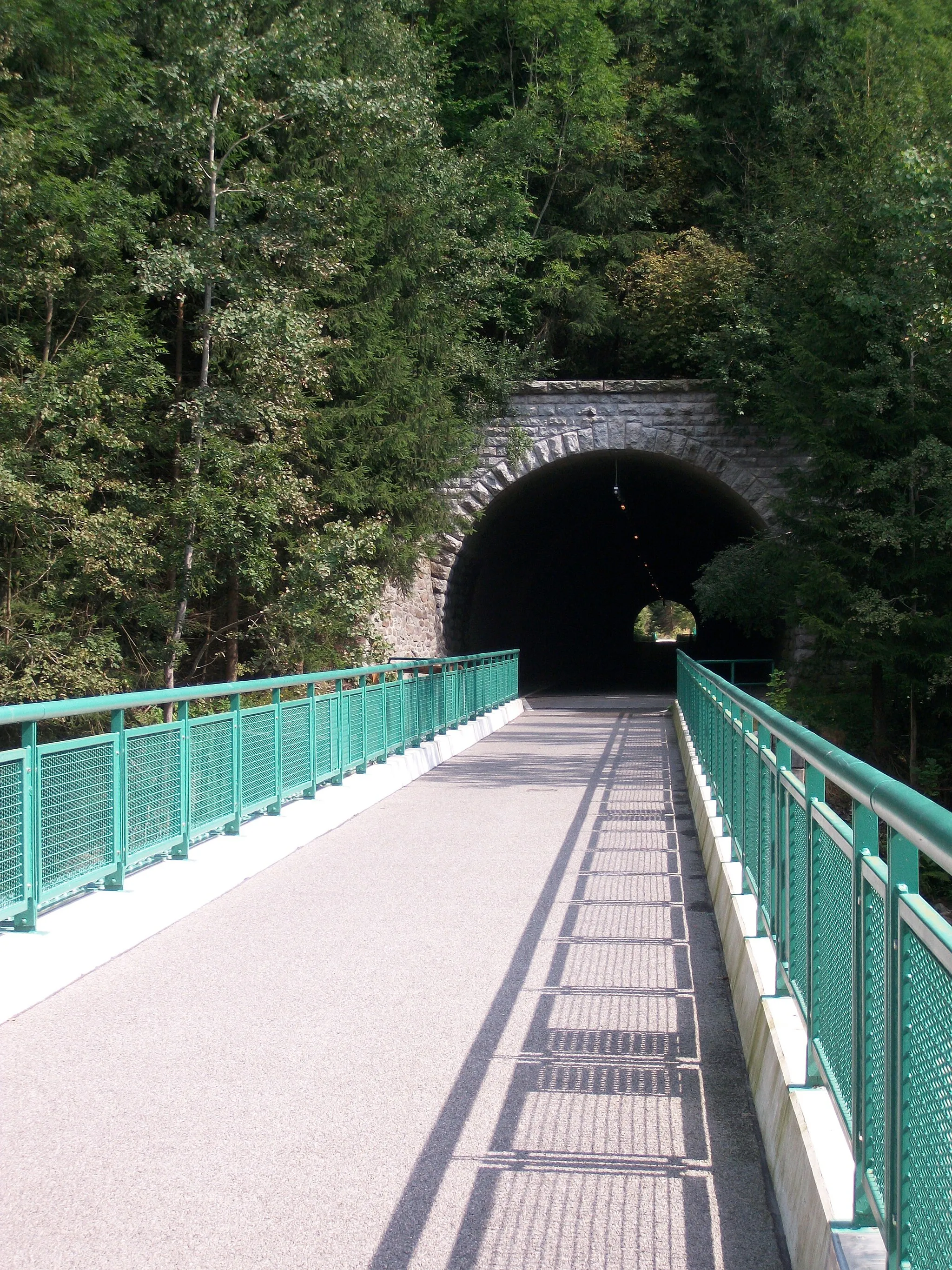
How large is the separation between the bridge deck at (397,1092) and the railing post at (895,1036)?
2.73 feet

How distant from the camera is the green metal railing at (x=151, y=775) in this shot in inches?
208

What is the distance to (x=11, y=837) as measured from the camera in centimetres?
517

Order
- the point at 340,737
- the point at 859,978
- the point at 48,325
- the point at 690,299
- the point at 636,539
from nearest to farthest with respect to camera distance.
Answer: the point at 859,978 → the point at 340,737 → the point at 48,325 → the point at 690,299 → the point at 636,539

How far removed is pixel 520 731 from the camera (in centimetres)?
2025

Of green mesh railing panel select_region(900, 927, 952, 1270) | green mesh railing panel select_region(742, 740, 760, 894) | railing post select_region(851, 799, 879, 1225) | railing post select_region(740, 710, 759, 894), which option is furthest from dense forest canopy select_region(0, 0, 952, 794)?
green mesh railing panel select_region(900, 927, 952, 1270)

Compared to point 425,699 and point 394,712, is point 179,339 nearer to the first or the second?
point 425,699

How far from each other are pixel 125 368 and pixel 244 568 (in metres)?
3.35

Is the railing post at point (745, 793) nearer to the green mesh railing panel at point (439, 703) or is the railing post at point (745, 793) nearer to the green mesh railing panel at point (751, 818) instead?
the green mesh railing panel at point (751, 818)

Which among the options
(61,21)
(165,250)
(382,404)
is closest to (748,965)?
(165,250)

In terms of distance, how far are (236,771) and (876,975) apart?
6190mm

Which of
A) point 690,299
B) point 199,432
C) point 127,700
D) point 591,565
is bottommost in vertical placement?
point 127,700

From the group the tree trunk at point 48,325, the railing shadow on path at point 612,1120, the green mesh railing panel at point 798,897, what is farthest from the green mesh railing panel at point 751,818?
the tree trunk at point 48,325

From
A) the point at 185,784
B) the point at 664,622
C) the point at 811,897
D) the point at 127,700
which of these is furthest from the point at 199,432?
the point at 664,622

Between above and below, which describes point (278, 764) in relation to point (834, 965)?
below
